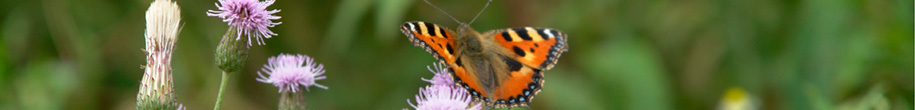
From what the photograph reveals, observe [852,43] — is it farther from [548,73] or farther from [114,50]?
[114,50]

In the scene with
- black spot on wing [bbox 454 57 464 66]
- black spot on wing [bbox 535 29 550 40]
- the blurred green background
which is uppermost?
the blurred green background

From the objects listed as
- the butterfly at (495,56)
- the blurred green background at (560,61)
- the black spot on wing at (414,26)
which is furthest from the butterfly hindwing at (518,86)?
the blurred green background at (560,61)

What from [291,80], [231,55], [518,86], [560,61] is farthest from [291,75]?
[560,61]

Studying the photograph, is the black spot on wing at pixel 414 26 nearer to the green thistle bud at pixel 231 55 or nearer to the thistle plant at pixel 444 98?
the thistle plant at pixel 444 98

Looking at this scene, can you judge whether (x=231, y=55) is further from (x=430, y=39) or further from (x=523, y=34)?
(x=523, y=34)

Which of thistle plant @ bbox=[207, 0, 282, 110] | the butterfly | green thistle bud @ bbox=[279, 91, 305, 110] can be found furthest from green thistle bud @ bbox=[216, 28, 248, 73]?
the butterfly

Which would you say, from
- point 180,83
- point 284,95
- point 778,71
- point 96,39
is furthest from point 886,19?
point 96,39

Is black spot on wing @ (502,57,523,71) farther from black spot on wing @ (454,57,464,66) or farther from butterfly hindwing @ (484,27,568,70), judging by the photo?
black spot on wing @ (454,57,464,66)
